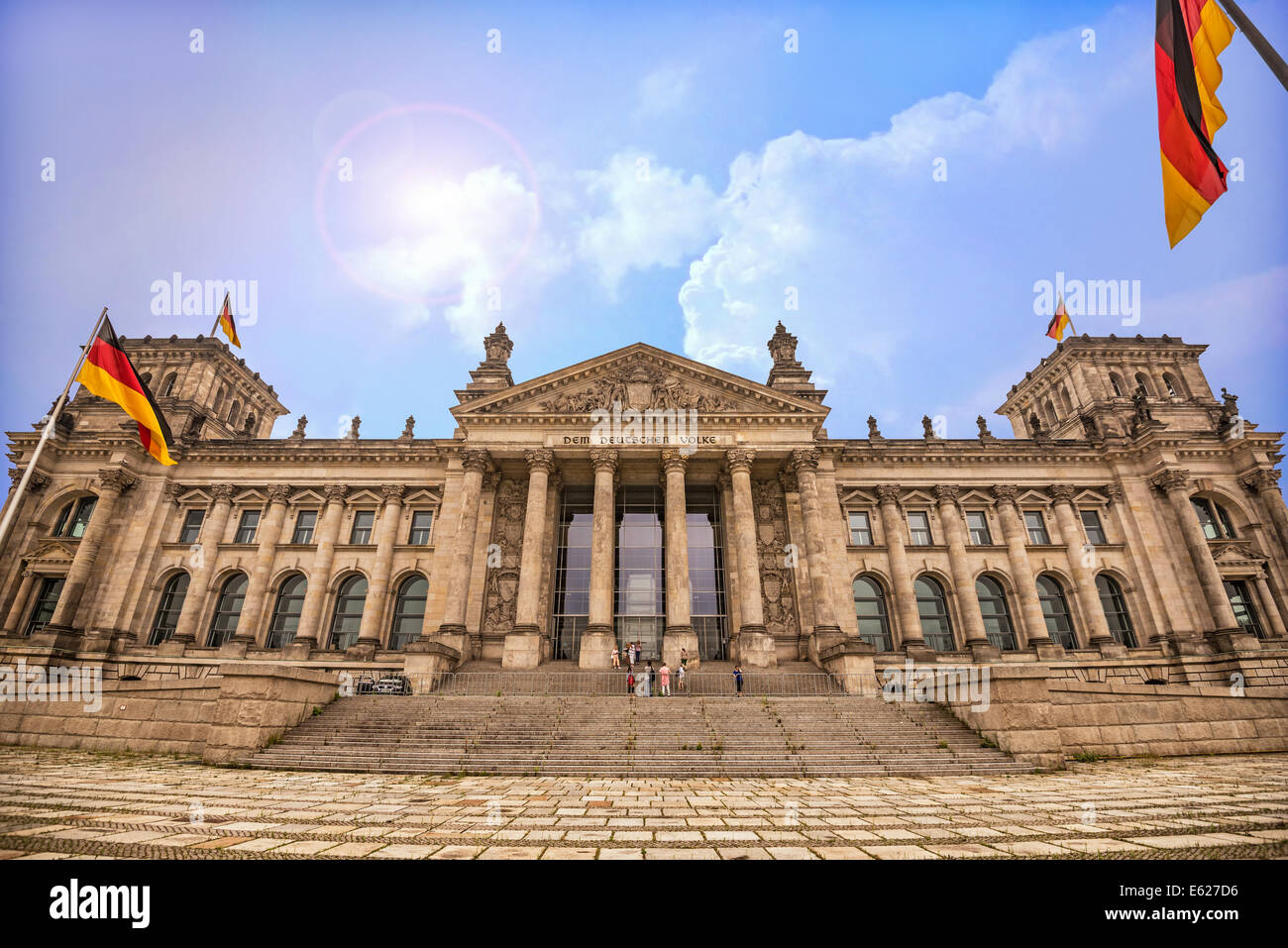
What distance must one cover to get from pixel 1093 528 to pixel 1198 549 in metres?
4.54

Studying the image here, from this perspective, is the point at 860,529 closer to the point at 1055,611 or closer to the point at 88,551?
the point at 1055,611

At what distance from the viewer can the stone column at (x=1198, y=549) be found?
1148 inches

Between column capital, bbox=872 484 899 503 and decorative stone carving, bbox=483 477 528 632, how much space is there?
20926mm

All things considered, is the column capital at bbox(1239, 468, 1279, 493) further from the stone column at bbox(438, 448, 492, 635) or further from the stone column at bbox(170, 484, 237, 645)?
the stone column at bbox(170, 484, 237, 645)

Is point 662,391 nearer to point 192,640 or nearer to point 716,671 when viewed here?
point 716,671

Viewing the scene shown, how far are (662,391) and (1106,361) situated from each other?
32.8 meters

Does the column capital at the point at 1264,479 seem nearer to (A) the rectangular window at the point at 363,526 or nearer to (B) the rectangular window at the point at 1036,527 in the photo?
(B) the rectangular window at the point at 1036,527

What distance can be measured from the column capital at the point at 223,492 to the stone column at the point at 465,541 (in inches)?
615

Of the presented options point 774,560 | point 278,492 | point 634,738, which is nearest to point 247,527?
point 278,492

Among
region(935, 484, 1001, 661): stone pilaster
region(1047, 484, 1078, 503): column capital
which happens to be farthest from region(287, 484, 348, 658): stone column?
region(1047, 484, 1078, 503): column capital

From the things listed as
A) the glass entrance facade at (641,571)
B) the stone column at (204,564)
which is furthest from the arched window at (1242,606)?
the stone column at (204,564)

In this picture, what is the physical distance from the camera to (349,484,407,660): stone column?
1190 inches
